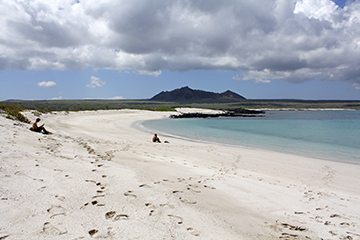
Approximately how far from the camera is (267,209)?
15.0 ft

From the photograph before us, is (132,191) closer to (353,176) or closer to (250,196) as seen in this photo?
(250,196)

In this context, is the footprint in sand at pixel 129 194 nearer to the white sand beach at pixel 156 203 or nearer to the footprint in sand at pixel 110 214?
the white sand beach at pixel 156 203

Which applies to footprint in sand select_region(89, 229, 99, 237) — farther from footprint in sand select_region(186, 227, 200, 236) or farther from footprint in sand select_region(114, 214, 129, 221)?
footprint in sand select_region(186, 227, 200, 236)

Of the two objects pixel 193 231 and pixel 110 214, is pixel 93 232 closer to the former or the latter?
pixel 110 214

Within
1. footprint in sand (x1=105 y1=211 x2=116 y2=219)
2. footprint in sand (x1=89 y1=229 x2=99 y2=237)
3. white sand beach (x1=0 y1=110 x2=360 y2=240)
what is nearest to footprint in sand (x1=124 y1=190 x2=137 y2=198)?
white sand beach (x1=0 y1=110 x2=360 y2=240)

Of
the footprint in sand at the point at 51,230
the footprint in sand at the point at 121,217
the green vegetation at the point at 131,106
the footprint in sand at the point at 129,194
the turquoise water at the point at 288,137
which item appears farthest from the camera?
the green vegetation at the point at 131,106

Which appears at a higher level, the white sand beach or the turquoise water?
the white sand beach

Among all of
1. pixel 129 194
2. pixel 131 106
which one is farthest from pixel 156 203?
pixel 131 106

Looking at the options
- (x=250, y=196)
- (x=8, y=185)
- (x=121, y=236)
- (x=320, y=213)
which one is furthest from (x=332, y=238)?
(x=8, y=185)

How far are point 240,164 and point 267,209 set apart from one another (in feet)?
16.1

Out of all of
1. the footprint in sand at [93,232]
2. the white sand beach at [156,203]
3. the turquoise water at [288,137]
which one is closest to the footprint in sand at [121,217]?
the white sand beach at [156,203]

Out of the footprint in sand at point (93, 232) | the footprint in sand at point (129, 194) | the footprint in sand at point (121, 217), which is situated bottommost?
the footprint in sand at point (129, 194)

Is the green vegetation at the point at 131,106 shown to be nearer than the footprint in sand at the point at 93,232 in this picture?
No

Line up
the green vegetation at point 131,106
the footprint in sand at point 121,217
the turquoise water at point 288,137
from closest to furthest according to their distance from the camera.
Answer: the footprint in sand at point 121,217
the turquoise water at point 288,137
the green vegetation at point 131,106
